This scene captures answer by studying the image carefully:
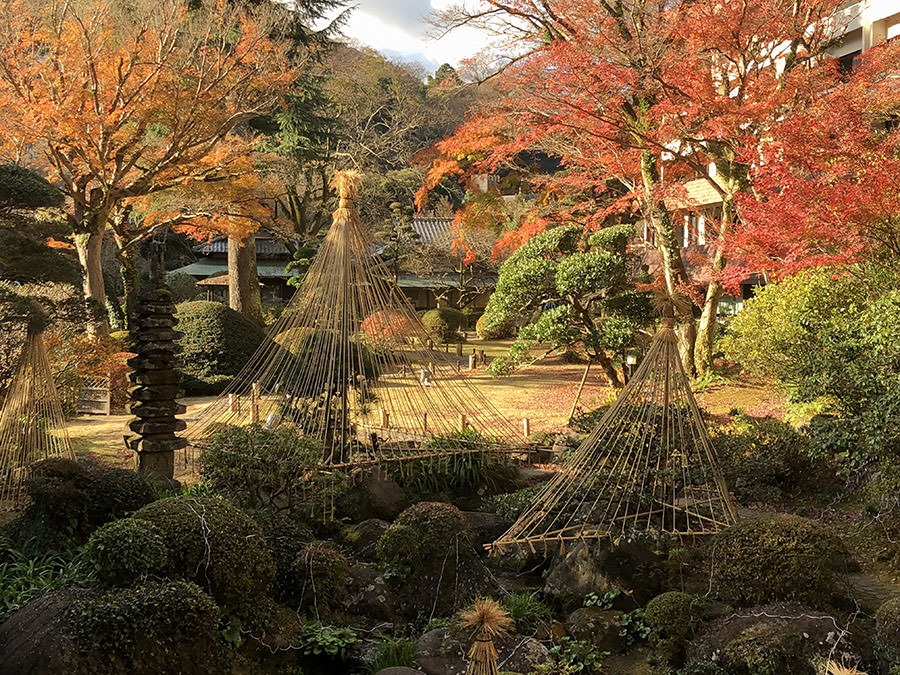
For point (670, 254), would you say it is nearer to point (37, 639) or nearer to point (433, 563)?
point (433, 563)

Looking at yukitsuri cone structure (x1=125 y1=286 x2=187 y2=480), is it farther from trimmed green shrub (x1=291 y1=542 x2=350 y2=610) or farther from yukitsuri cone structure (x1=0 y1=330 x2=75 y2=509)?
trimmed green shrub (x1=291 y1=542 x2=350 y2=610)

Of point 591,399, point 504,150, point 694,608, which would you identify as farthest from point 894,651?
point 504,150

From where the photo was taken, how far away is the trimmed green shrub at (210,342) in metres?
11.3

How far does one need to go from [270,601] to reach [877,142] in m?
7.09

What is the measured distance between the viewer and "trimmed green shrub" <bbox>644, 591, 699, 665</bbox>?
3.67 metres

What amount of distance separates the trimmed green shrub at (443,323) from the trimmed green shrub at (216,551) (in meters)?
12.7

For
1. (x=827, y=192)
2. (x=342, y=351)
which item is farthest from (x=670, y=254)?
(x=342, y=351)

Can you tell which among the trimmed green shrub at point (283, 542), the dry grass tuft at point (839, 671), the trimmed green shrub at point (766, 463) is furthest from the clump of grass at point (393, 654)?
the trimmed green shrub at point (766, 463)

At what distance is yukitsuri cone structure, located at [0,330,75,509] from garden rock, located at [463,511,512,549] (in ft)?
9.77

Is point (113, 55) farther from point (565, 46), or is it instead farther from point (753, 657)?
point (753, 657)

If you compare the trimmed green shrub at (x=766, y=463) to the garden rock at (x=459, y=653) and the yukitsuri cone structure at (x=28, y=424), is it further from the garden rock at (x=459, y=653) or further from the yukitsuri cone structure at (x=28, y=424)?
the yukitsuri cone structure at (x=28, y=424)

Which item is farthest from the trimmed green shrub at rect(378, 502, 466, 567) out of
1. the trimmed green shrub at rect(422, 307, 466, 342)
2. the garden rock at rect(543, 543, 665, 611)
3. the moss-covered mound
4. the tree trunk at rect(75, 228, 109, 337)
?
the trimmed green shrub at rect(422, 307, 466, 342)

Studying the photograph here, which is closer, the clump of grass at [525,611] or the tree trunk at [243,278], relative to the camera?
the clump of grass at [525,611]

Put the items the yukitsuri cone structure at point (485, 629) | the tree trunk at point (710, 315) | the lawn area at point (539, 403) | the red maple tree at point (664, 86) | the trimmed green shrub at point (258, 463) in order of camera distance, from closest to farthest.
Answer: the yukitsuri cone structure at point (485, 629), the trimmed green shrub at point (258, 463), the lawn area at point (539, 403), the red maple tree at point (664, 86), the tree trunk at point (710, 315)
